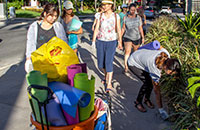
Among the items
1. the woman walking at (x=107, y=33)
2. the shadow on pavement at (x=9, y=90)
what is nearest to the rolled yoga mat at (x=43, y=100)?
the shadow on pavement at (x=9, y=90)

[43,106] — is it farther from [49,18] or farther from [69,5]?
[69,5]

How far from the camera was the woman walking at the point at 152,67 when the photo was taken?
3.34 metres

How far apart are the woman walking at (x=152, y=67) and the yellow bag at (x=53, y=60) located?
1446 millimetres

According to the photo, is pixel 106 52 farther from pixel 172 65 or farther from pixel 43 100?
pixel 43 100

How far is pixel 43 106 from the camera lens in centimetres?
213

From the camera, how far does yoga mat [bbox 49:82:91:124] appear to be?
210cm

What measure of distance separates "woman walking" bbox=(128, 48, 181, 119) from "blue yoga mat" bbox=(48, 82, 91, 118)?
61.8 inches

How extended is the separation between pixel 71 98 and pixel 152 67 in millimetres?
1812

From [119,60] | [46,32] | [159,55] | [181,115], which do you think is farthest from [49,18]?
[119,60]

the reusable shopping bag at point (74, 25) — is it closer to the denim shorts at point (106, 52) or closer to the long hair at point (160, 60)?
the denim shorts at point (106, 52)

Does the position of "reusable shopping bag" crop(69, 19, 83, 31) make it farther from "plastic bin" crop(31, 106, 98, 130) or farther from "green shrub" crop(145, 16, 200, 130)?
"plastic bin" crop(31, 106, 98, 130)

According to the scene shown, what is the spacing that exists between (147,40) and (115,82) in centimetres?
257

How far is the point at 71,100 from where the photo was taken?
209 centimetres

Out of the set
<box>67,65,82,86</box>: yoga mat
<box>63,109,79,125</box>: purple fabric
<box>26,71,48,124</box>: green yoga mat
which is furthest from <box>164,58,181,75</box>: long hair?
<box>26,71,48,124</box>: green yoga mat
